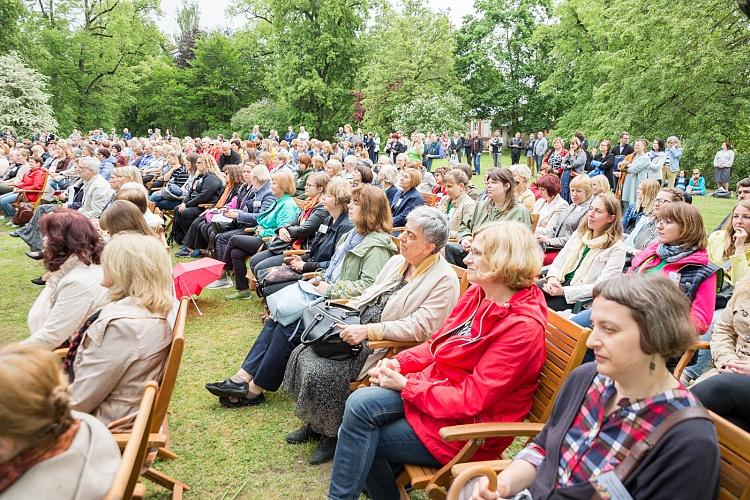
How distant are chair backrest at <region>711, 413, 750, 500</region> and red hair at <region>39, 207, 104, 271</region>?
3368mm

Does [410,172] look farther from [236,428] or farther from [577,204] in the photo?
[236,428]

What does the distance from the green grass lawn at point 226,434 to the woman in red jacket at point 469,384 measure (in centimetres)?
68

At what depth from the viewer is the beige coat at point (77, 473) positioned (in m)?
1.53

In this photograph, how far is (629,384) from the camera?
1.64m

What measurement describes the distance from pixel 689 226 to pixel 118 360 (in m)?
3.44

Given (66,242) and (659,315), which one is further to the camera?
(66,242)

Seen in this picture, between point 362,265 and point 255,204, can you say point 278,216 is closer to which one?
point 255,204

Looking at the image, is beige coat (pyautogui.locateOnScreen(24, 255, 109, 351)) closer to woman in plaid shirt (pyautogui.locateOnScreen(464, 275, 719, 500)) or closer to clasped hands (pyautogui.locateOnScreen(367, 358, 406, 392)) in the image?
clasped hands (pyautogui.locateOnScreen(367, 358, 406, 392))

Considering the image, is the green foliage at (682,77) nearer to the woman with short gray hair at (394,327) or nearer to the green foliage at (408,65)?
the green foliage at (408,65)

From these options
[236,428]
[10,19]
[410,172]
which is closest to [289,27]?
[10,19]

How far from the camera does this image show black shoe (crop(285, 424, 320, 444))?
134 inches

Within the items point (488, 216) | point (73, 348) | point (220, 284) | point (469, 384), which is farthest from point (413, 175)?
point (73, 348)

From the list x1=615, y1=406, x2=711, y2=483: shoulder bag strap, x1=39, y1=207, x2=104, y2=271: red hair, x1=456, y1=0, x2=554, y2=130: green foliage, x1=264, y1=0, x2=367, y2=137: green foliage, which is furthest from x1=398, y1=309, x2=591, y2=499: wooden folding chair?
x1=456, y1=0, x2=554, y2=130: green foliage

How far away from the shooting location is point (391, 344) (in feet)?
→ 10.2
